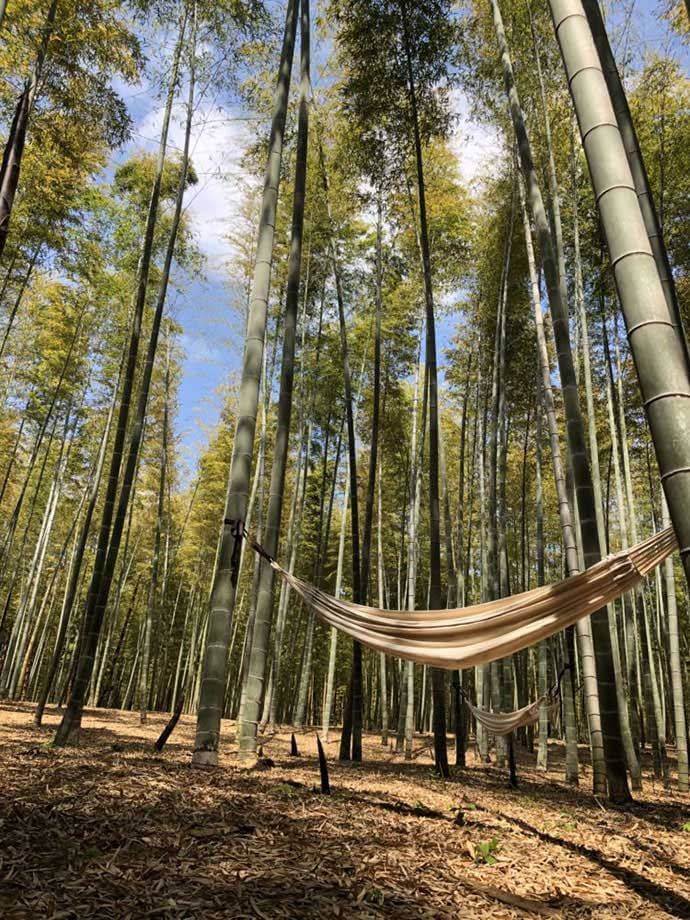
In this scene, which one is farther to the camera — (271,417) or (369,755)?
(271,417)

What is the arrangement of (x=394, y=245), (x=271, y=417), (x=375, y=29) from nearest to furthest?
(x=375, y=29) < (x=394, y=245) < (x=271, y=417)

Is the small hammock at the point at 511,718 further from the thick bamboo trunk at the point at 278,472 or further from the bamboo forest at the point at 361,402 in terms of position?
the thick bamboo trunk at the point at 278,472

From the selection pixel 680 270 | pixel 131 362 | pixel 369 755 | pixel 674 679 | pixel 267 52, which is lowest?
pixel 369 755

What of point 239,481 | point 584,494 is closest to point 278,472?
point 239,481

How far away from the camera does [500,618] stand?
2.23 m

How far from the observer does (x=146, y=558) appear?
644 inches

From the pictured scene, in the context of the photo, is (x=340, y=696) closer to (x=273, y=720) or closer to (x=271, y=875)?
(x=273, y=720)

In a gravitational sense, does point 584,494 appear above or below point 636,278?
above

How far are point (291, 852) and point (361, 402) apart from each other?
8.61 meters

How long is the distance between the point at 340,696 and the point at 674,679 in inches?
638

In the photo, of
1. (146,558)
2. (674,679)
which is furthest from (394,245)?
(146,558)

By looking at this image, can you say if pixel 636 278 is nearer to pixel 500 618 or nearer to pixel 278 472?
pixel 500 618

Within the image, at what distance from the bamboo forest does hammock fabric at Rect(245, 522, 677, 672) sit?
0.05 ft

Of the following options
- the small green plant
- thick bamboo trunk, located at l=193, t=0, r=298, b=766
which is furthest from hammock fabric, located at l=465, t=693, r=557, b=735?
thick bamboo trunk, located at l=193, t=0, r=298, b=766
